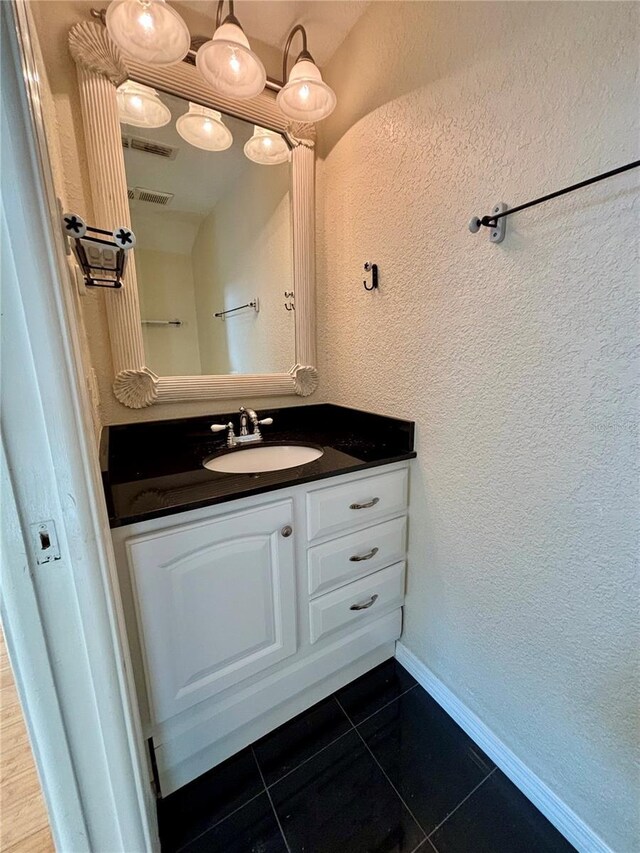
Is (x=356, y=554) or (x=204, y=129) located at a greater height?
(x=204, y=129)

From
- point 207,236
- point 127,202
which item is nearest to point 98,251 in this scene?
point 127,202

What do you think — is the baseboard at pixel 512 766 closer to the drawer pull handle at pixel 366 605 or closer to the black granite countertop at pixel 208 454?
the drawer pull handle at pixel 366 605

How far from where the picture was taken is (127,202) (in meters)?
1.12

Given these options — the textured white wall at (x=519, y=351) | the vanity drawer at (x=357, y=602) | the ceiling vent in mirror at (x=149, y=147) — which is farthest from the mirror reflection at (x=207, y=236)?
the vanity drawer at (x=357, y=602)

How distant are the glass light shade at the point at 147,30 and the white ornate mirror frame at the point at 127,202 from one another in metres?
0.14

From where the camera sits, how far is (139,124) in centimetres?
113

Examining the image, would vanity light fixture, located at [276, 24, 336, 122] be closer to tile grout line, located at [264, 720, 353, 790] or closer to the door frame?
the door frame

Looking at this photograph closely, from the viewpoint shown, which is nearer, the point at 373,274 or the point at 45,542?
the point at 45,542

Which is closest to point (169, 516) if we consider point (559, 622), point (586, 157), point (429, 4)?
point (559, 622)

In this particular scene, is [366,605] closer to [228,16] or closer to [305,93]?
[305,93]

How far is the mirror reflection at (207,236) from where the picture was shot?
1.17 m

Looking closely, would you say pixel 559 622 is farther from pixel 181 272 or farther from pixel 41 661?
pixel 181 272

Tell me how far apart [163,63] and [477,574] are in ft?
5.63

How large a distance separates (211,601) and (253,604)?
0.12 meters
